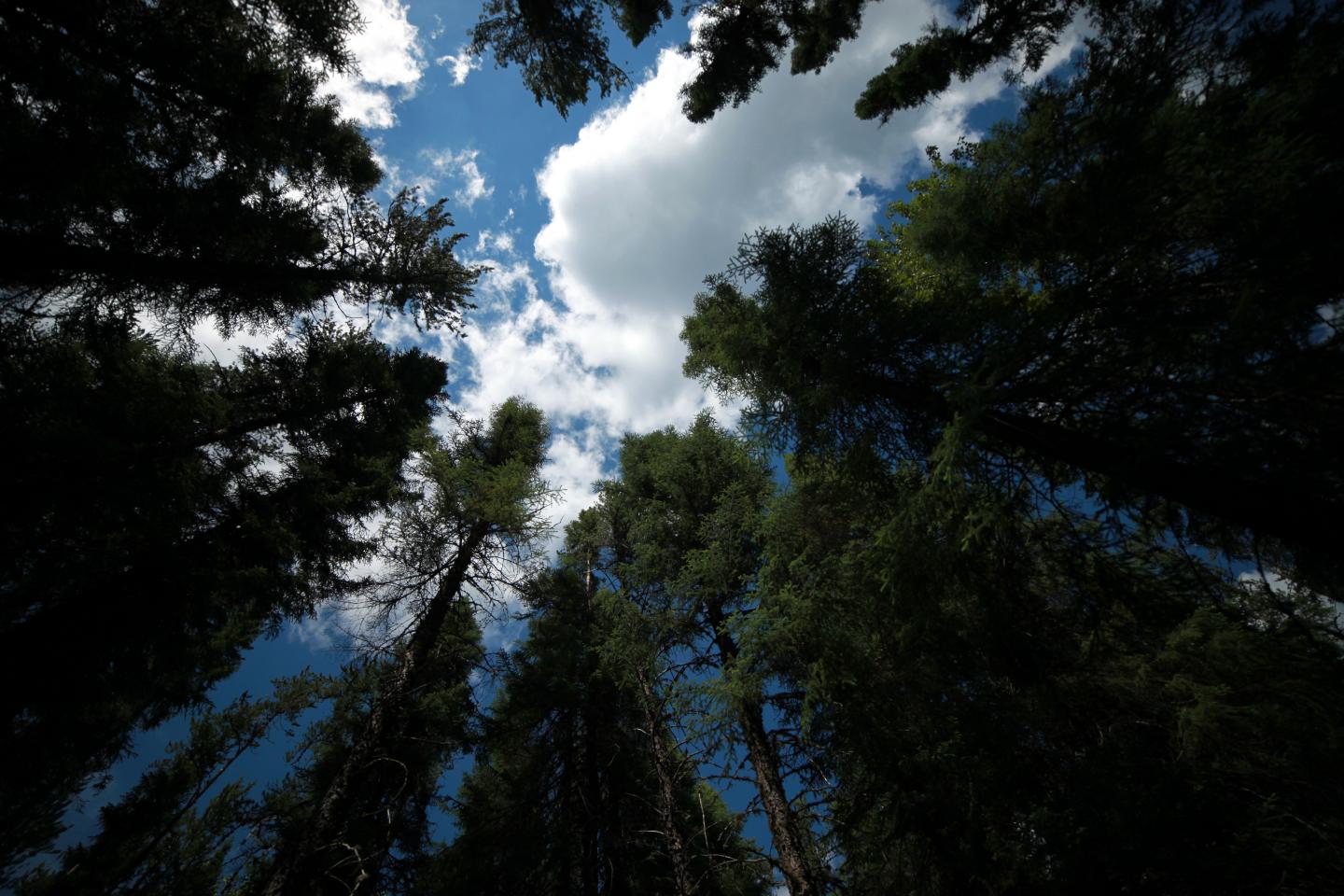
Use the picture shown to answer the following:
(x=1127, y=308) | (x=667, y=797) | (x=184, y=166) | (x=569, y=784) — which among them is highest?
(x=184, y=166)

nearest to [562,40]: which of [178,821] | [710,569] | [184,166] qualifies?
[184,166]

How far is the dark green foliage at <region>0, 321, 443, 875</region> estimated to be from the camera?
5543 millimetres

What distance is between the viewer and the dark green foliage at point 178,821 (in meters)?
8.63

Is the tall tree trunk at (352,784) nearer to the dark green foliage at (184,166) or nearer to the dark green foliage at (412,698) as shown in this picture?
the dark green foliage at (412,698)

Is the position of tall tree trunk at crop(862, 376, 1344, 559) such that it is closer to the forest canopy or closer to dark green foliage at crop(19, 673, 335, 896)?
the forest canopy

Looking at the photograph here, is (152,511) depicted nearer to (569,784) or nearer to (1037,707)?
(569,784)

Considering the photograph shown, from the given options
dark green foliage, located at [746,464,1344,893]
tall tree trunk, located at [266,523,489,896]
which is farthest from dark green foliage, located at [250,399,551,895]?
dark green foliage, located at [746,464,1344,893]

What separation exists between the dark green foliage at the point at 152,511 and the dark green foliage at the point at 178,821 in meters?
1.01

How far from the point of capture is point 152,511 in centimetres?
597

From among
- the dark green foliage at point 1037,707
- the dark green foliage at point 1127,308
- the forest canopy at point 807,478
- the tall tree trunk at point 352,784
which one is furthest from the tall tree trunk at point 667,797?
the dark green foliage at point 1127,308

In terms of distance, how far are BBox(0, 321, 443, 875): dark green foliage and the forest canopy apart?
6cm

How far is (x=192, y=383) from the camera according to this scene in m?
7.12

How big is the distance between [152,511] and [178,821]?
8229mm

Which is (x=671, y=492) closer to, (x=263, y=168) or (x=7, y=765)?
(x=263, y=168)
